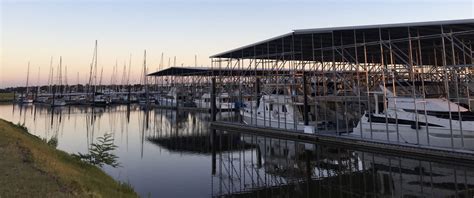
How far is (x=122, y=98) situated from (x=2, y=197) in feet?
378

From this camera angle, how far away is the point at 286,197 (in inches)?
594

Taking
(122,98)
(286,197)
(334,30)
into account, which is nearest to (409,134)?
(334,30)

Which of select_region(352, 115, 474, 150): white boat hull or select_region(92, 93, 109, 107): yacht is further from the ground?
select_region(92, 93, 109, 107): yacht

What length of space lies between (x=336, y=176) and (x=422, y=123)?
7.69 metres

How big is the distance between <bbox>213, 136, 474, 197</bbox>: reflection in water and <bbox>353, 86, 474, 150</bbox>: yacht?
2216 millimetres

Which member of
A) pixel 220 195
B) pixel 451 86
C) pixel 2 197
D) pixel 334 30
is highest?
pixel 334 30

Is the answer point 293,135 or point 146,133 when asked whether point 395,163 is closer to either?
point 293,135

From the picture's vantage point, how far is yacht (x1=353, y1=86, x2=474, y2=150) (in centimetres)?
2058

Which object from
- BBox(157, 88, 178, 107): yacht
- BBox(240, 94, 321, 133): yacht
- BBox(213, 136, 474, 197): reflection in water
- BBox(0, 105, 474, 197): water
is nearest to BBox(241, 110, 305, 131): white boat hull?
BBox(240, 94, 321, 133): yacht

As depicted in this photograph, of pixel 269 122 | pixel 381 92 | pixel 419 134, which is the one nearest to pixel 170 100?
pixel 269 122

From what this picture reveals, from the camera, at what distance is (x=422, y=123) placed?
74.2 ft

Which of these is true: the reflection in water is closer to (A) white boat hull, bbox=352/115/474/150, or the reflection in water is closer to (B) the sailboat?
(A) white boat hull, bbox=352/115/474/150

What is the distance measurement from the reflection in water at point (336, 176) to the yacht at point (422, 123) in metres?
2.22

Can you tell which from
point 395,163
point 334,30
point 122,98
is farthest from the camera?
point 122,98
